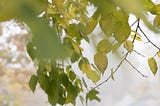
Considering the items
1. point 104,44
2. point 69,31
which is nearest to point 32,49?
point 104,44

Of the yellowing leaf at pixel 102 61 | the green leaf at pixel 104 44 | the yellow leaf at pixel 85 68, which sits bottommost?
the green leaf at pixel 104 44

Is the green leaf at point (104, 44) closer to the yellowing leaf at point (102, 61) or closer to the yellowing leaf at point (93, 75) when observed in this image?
the yellowing leaf at point (102, 61)

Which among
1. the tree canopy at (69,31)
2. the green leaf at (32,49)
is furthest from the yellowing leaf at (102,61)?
the green leaf at (32,49)

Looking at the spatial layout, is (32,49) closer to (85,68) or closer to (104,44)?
(104,44)

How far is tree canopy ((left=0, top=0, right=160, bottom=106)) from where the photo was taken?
5.2 inches

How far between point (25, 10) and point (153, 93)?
162 centimetres

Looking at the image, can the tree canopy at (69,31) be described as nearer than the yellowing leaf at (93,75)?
Yes

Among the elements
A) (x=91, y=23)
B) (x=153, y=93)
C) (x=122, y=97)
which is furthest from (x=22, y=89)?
(x=91, y=23)

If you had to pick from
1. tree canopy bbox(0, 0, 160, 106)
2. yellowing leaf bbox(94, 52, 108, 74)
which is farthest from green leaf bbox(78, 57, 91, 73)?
yellowing leaf bbox(94, 52, 108, 74)

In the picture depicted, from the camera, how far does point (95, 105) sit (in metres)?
1.76

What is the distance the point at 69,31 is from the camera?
637mm

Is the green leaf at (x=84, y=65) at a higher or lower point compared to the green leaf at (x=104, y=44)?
higher

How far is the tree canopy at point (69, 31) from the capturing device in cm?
13

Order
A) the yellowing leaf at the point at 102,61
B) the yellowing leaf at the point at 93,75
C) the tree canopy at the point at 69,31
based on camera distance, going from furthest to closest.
Result: the yellowing leaf at the point at 93,75
the yellowing leaf at the point at 102,61
the tree canopy at the point at 69,31
